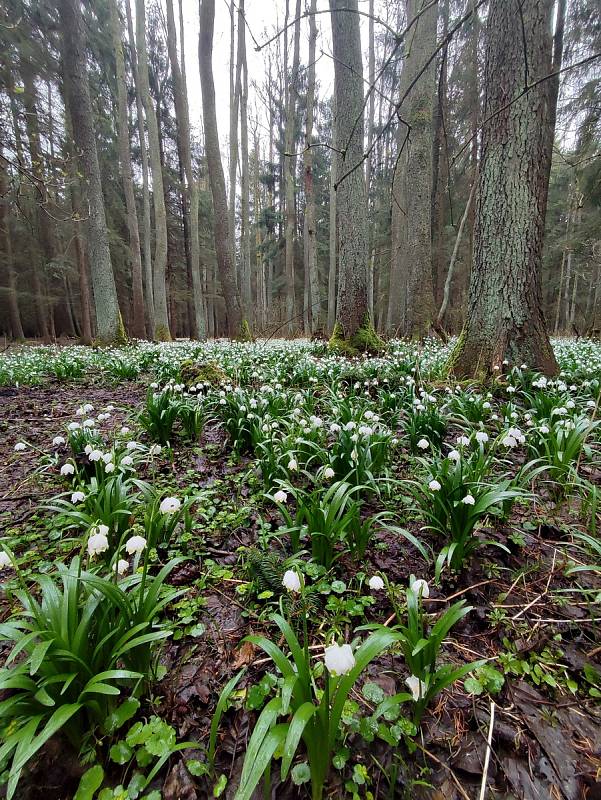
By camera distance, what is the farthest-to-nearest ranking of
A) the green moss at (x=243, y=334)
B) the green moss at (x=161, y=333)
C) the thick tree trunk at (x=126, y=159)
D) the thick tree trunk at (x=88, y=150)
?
1. the green moss at (x=161, y=333)
2. the thick tree trunk at (x=126, y=159)
3. the green moss at (x=243, y=334)
4. the thick tree trunk at (x=88, y=150)

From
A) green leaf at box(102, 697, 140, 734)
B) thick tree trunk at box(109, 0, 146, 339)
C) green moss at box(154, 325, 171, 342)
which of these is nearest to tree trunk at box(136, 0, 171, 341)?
green moss at box(154, 325, 171, 342)

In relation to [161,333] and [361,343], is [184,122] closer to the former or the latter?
[161,333]

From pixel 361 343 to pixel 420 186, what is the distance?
4674 mm

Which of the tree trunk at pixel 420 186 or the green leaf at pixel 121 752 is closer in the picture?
the green leaf at pixel 121 752

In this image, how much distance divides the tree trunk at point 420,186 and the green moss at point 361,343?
7.94 ft

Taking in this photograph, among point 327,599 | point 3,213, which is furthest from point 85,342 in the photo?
point 327,599

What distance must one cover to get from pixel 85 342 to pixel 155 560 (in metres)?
15.1

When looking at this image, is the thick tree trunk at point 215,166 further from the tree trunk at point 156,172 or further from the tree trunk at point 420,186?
the tree trunk at point 420,186

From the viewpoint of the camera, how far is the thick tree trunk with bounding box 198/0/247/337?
1026cm

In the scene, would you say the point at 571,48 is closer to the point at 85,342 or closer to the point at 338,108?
the point at 338,108

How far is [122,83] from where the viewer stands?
40.0 feet

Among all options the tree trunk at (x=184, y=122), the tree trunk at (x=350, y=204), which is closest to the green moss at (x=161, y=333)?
the tree trunk at (x=184, y=122)

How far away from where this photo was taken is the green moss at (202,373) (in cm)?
547

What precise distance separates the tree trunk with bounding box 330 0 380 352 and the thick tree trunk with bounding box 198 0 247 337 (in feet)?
17.3
